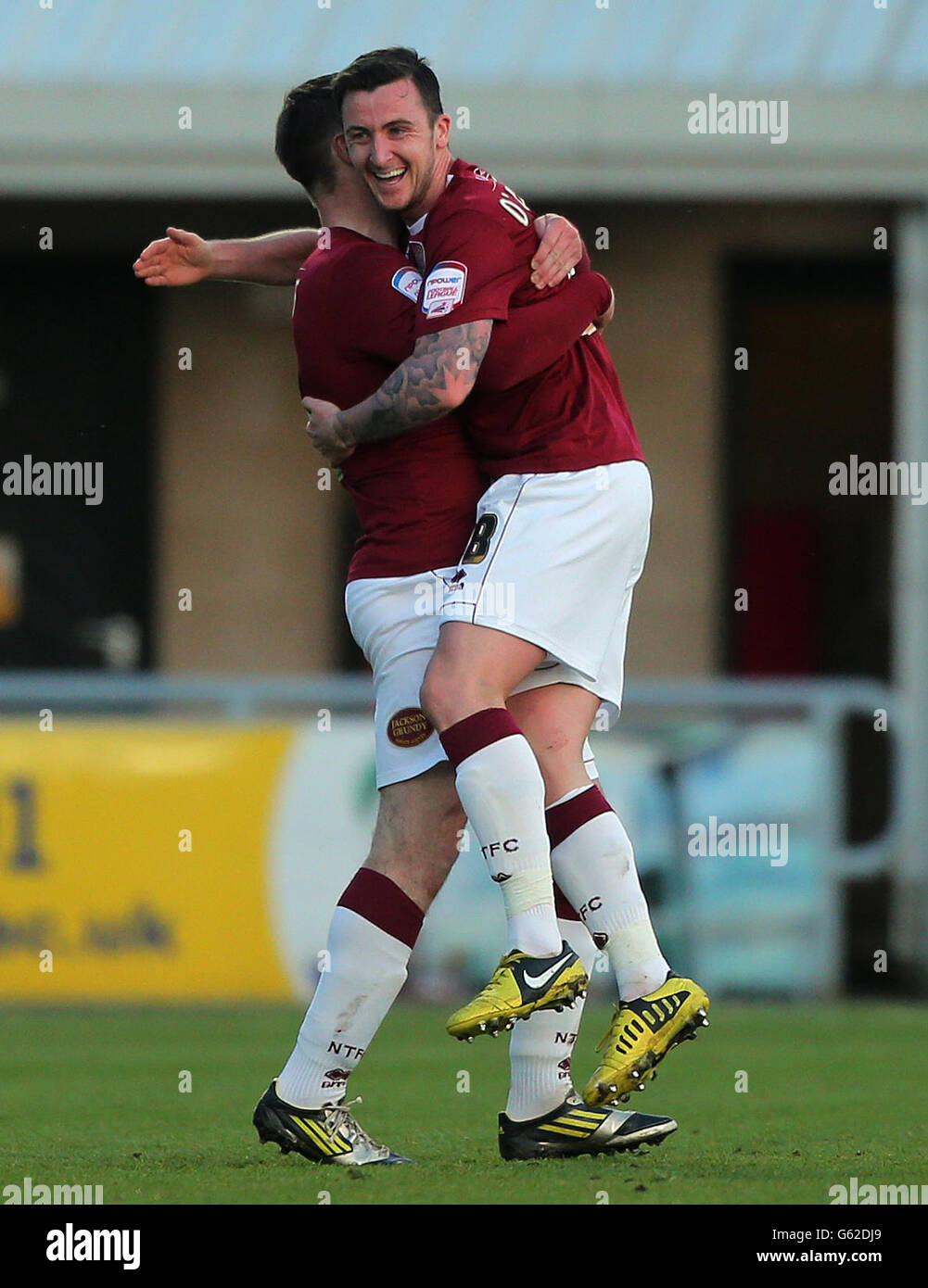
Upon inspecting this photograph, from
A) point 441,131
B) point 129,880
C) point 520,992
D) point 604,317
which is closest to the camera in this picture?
point 520,992

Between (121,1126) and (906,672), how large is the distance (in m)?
6.08

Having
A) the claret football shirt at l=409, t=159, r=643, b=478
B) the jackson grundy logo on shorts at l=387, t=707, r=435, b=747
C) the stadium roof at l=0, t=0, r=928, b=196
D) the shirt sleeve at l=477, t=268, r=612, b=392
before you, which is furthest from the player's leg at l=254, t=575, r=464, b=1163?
the stadium roof at l=0, t=0, r=928, b=196

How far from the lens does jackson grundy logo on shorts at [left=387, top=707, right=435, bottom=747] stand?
462 centimetres

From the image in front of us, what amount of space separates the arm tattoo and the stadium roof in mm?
6649

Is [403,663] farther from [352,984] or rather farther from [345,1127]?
[345,1127]

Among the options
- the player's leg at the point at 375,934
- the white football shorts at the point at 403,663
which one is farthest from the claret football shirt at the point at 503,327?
the player's leg at the point at 375,934

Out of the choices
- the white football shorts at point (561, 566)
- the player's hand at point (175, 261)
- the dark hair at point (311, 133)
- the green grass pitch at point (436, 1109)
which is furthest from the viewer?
the player's hand at point (175, 261)

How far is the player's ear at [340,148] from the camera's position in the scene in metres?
4.66

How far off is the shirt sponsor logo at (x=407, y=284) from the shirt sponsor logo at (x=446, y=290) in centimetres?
18

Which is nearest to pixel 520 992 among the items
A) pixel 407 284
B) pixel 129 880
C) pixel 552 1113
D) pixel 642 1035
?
pixel 642 1035

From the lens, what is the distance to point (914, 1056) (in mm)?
7441

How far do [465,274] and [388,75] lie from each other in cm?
44

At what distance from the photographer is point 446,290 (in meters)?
4.36

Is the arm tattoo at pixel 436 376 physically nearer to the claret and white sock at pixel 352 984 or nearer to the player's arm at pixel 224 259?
the player's arm at pixel 224 259
